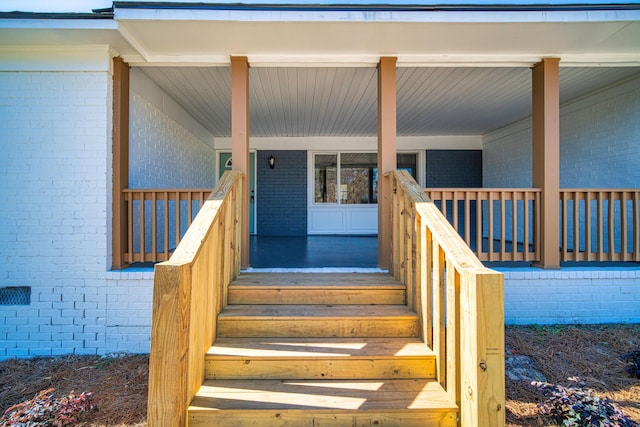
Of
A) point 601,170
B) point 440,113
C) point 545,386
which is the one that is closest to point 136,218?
point 545,386

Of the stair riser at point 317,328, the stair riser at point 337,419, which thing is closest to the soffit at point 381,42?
the stair riser at point 317,328

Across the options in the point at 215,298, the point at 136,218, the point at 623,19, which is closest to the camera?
the point at 215,298

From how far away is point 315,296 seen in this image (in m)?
2.83

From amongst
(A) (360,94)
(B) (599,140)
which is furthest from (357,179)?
(B) (599,140)

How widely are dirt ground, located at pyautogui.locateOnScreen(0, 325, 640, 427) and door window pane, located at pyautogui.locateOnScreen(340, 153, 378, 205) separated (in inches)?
202

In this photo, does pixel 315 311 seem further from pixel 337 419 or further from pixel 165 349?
pixel 165 349

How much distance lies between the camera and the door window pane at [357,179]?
8156 millimetres

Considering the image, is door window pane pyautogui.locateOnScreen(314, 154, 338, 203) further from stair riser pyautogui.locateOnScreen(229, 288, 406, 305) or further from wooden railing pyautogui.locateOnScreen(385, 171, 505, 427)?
wooden railing pyautogui.locateOnScreen(385, 171, 505, 427)

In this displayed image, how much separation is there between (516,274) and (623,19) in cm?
240

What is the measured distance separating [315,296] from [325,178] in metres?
5.58

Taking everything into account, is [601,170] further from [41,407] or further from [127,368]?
[41,407]

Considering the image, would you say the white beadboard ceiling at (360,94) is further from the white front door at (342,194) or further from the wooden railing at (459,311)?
the wooden railing at (459,311)

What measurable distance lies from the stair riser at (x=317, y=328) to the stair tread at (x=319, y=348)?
59 mm

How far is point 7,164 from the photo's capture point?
128 inches
